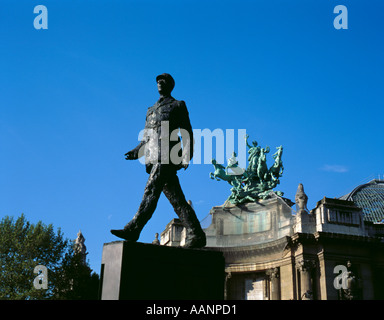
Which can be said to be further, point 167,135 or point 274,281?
point 274,281

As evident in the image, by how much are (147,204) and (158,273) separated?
128 centimetres

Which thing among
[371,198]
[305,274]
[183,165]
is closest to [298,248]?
[305,274]

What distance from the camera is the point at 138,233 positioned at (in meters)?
8.19

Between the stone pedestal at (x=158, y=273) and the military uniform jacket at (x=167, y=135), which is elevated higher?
the military uniform jacket at (x=167, y=135)

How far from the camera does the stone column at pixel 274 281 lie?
3078 cm

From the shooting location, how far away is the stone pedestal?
7570 mm

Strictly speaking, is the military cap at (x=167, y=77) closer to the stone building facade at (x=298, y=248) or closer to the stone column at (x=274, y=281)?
the stone building facade at (x=298, y=248)

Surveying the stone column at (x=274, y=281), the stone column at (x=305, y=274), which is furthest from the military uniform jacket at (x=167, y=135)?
the stone column at (x=274, y=281)

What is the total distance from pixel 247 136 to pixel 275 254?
1011 centimetres

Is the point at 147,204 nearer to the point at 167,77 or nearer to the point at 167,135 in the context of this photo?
the point at 167,135

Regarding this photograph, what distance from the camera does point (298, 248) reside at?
3012 centimetres

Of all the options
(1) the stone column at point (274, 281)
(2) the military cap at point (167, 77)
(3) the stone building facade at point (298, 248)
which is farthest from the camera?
(1) the stone column at point (274, 281)
